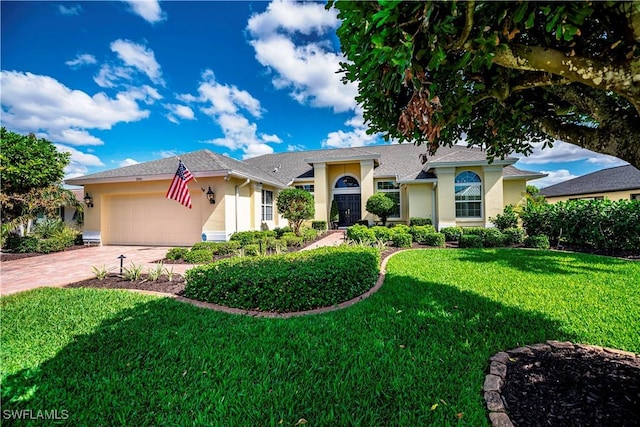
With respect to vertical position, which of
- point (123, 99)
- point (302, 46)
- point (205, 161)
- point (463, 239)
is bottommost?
point (463, 239)

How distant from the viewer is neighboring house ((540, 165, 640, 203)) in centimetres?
1896

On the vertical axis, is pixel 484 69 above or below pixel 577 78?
above

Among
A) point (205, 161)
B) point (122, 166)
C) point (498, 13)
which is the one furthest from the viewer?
point (122, 166)

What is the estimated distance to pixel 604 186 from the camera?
21422 millimetres

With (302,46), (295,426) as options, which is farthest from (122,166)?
(295,426)

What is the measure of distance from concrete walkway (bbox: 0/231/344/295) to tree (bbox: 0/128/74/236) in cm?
252

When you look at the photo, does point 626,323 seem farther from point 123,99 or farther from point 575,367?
point 123,99

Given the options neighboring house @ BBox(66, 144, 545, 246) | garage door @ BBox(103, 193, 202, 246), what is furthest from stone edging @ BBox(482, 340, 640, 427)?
garage door @ BBox(103, 193, 202, 246)

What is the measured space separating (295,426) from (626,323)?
5.22m

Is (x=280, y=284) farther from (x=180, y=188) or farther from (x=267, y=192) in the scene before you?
(x=267, y=192)

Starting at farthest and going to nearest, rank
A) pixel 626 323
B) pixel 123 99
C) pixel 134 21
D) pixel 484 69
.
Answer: pixel 123 99 < pixel 134 21 < pixel 626 323 < pixel 484 69

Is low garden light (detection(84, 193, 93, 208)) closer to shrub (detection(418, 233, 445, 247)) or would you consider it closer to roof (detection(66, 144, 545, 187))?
roof (detection(66, 144, 545, 187))

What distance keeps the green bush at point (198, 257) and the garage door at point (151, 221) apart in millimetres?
3679

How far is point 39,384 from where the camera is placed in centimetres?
258
